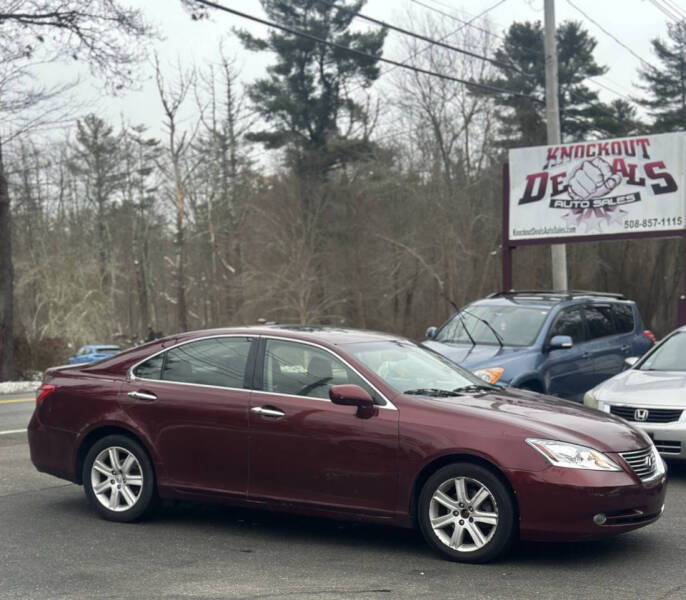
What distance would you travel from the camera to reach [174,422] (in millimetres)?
7133

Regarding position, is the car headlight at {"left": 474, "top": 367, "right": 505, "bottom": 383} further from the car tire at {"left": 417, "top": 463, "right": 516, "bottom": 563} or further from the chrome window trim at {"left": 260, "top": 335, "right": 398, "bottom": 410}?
the car tire at {"left": 417, "top": 463, "right": 516, "bottom": 563}

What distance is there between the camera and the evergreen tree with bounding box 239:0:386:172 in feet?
161

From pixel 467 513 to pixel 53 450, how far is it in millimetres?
3385

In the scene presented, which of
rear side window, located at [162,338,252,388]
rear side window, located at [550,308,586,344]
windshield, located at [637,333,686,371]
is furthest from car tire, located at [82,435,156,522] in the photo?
rear side window, located at [550,308,586,344]

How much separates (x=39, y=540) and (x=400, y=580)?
2.64m

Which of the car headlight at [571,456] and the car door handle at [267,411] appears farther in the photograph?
the car door handle at [267,411]

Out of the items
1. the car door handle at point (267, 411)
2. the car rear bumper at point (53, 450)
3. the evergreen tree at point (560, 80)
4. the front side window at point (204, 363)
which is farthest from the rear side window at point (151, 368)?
the evergreen tree at point (560, 80)

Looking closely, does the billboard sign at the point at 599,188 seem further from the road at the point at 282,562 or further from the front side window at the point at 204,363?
the front side window at the point at 204,363

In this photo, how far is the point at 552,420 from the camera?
251 inches

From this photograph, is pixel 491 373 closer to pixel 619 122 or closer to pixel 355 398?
pixel 355 398

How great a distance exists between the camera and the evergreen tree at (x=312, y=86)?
1932 inches

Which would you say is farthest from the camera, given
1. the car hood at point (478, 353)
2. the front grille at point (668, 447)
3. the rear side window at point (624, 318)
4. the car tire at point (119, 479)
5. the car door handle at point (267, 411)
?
the rear side window at point (624, 318)

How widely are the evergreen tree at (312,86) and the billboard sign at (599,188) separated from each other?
31.5 meters

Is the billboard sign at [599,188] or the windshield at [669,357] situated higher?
the billboard sign at [599,188]
